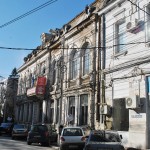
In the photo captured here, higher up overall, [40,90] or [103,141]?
[40,90]

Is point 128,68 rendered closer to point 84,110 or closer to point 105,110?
point 105,110

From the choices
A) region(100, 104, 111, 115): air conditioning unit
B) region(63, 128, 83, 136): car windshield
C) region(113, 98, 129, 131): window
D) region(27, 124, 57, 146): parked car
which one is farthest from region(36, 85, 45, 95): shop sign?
region(63, 128, 83, 136): car windshield

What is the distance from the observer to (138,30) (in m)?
19.1

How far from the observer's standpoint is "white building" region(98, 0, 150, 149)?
711 inches

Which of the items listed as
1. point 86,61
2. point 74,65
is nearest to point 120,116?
point 86,61

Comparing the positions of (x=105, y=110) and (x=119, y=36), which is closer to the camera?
(x=105, y=110)

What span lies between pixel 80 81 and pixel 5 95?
33.2 m

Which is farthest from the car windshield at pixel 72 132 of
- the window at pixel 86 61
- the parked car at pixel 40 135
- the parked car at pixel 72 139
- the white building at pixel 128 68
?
the window at pixel 86 61

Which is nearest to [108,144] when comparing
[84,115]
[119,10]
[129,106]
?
[129,106]

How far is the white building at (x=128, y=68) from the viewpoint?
18.0 meters

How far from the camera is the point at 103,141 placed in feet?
40.8

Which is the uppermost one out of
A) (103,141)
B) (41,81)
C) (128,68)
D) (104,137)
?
(41,81)

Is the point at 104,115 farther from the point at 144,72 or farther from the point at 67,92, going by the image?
the point at 67,92

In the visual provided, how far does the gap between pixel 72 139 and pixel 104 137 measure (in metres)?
5.33
